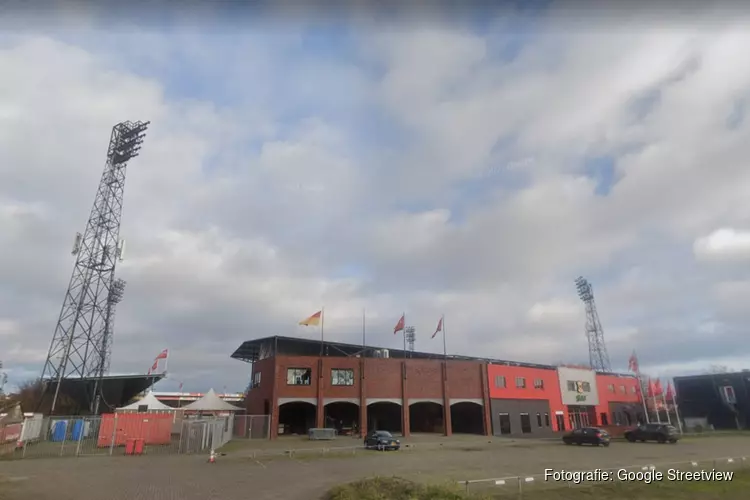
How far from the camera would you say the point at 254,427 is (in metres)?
43.8

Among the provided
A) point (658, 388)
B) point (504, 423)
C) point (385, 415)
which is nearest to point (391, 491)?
point (385, 415)

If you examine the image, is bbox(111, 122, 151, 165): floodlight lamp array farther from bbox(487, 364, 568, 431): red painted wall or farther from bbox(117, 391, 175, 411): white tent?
bbox(487, 364, 568, 431): red painted wall

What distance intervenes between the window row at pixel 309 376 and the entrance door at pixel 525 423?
69.3ft

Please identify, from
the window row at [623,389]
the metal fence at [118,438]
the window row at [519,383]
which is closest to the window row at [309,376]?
the metal fence at [118,438]

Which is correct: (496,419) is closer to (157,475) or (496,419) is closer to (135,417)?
(135,417)

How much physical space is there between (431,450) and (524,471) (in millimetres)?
12465

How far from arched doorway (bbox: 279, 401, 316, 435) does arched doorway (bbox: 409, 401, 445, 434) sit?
12.3 m

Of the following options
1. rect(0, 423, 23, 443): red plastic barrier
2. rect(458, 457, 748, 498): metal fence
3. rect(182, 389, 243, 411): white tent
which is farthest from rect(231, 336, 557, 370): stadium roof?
rect(458, 457, 748, 498): metal fence

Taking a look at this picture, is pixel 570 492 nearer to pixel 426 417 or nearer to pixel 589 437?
pixel 589 437

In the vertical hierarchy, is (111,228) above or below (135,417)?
above

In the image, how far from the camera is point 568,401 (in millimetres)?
60531

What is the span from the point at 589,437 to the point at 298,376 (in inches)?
1052

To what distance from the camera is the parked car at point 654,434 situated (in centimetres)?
3881

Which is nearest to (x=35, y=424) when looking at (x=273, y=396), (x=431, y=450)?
(x=273, y=396)
